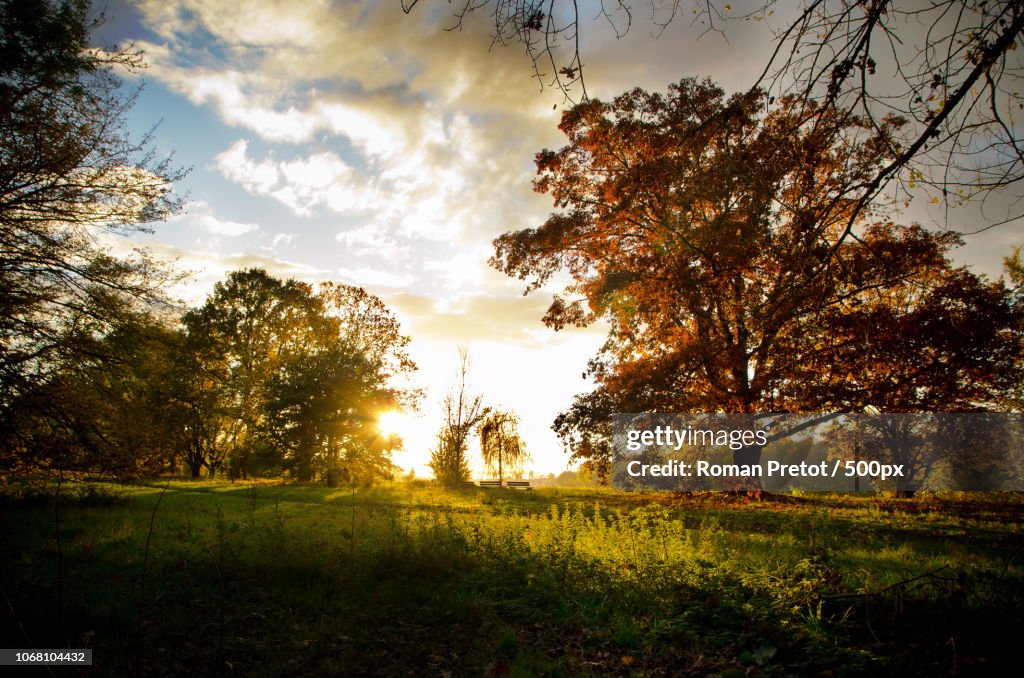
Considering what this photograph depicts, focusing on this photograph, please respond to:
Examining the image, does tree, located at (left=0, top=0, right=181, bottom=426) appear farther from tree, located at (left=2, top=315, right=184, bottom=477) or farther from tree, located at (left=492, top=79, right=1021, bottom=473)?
tree, located at (left=492, top=79, right=1021, bottom=473)

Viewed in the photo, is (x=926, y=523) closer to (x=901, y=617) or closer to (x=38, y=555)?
(x=901, y=617)

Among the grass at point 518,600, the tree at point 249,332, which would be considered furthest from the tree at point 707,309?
the tree at point 249,332

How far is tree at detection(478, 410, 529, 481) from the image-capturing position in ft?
97.8

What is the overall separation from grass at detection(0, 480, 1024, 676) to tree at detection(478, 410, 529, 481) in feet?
66.7

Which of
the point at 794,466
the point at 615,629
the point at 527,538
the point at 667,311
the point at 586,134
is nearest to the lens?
the point at 615,629

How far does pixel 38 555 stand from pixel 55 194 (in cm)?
801

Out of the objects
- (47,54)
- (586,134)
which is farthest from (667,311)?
(47,54)

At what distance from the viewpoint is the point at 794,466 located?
22.0 metres

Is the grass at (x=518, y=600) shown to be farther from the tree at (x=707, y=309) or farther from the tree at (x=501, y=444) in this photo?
the tree at (x=501, y=444)

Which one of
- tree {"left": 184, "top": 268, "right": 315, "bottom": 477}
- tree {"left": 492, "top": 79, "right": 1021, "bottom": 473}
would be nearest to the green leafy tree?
tree {"left": 184, "top": 268, "right": 315, "bottom": 477}

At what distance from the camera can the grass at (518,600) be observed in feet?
14.3

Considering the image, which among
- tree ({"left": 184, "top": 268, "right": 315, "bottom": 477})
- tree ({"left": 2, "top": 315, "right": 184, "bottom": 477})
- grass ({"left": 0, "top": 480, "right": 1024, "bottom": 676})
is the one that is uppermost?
tree ({"left": 184, "top": 268, "right": 315, "bottom": 477})

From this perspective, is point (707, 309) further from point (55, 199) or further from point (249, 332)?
point (249, 332)

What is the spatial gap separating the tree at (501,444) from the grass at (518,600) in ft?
66.7
